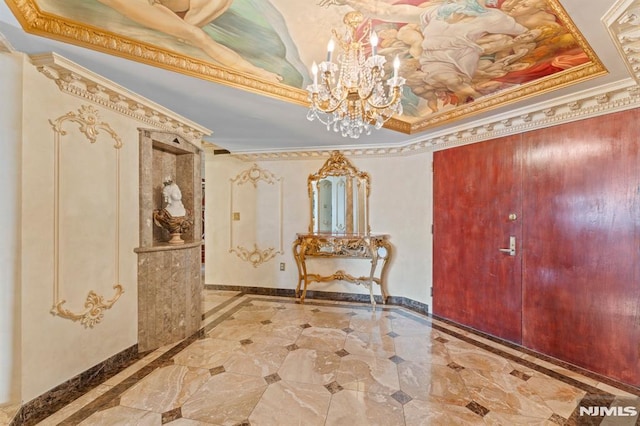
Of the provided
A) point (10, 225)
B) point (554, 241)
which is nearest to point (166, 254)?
point (10, 225)

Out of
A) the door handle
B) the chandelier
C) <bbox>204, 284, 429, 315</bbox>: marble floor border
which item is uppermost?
the chandelier

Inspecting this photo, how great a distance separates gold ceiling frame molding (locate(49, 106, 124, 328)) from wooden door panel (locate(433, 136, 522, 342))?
11.1ft

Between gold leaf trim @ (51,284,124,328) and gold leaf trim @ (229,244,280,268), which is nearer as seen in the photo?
gold leaf trim @ (51,284,124,328)

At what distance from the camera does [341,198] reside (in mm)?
4031

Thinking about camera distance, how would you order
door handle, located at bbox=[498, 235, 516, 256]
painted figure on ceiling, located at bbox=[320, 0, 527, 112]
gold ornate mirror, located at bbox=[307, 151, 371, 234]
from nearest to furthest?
painted figure on ceiling, located at bbox=[320, 0, 527, 112], door handle, located at bbox=[498, 235, 516, 256], gold ornate mirror, located at bbox=[307, 151, 371, 234]

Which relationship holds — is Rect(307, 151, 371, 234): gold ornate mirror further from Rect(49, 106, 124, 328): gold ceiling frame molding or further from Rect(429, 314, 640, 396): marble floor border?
Rect(49, 106, 124, 328): gold ceiling frame molding

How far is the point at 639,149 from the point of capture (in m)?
1.97

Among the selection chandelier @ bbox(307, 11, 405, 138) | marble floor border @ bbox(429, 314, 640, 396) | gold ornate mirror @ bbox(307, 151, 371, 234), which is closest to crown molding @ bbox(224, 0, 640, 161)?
gold ornate mirror @ bbox(307, 151, 371, 234)

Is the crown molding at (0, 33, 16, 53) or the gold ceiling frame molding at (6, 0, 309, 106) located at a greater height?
the gold ceiling frame molding at (6, 0, 309, 106)

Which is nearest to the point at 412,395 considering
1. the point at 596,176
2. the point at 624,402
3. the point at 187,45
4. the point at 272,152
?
the point at 624,402

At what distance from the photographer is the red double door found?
204 cm

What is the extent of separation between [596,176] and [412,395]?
7.34 feet

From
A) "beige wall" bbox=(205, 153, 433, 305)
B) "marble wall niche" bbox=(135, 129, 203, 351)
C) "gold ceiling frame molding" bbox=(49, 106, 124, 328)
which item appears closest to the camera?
"gold ceiling frame molding" bbox=(49, 106, 124, 328)

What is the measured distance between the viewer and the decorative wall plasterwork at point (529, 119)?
2.01 metres
